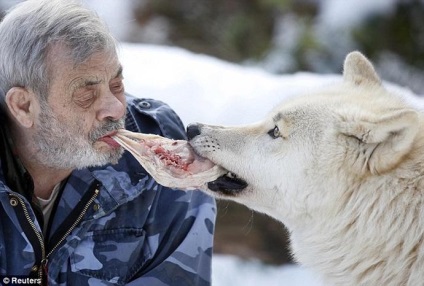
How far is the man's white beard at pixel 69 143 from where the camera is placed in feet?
9.45

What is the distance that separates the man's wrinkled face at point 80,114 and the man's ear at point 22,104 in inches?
1.5

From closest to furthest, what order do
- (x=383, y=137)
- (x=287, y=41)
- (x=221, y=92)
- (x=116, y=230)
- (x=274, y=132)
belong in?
1. (x=383, y=137)
2. (x=274, y=132)
3. (x=116, y=230)
4. (x=221, y=92)
5. (x=287, y=41)

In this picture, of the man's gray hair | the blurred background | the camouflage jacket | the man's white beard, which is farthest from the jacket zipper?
the blurred background

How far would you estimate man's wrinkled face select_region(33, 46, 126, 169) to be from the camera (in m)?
2.83

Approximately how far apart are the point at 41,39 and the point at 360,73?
3.96 feet

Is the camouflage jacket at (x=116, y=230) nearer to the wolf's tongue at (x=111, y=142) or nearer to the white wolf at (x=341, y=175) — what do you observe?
the wolf's tongue at (x=111, y=142)

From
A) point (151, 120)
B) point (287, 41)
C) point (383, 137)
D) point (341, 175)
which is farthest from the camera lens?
point (287, 41)

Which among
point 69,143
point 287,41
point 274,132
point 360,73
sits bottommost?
point 287,41

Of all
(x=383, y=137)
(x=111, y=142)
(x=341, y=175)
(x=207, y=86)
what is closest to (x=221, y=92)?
(x=207, y=86)

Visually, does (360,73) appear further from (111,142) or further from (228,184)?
(111,142)

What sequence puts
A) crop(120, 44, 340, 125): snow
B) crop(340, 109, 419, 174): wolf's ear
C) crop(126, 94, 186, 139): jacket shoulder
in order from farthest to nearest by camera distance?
crop(120, 44, 340, 125): snow → crop(126, 94, 186, 139): jacket shoulder → crop(340, 109, 419, 174): wolf's ear

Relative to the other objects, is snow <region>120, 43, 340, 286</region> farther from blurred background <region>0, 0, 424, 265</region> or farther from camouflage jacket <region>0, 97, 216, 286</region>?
camouflage jacket <region>0, 97, 216, 286</region>

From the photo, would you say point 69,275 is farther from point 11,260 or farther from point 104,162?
point 104,162

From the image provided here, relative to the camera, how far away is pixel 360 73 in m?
2.87
